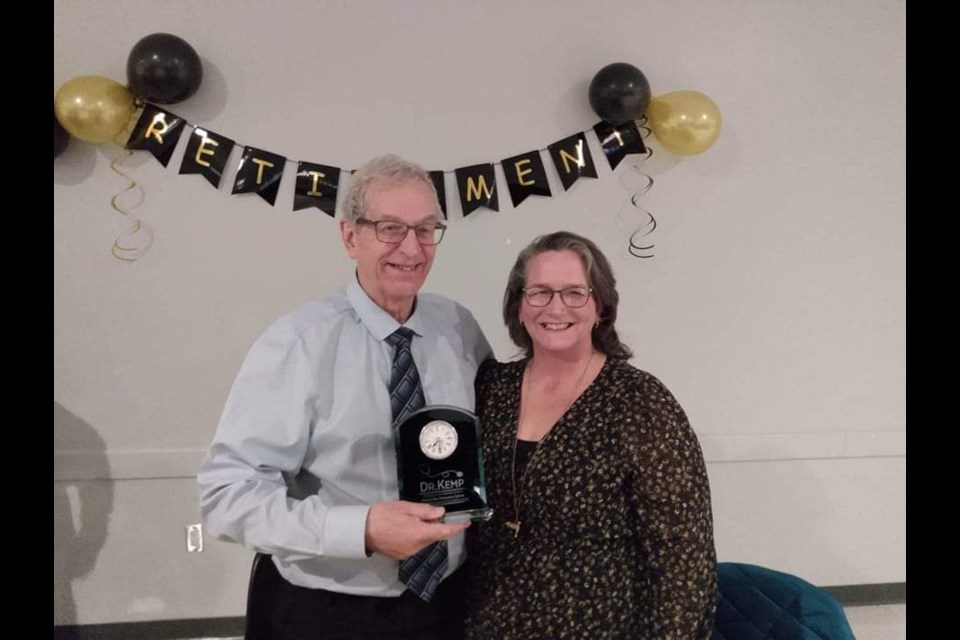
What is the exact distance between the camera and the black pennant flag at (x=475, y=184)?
2.59 m

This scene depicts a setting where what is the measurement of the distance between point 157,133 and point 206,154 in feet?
0.57

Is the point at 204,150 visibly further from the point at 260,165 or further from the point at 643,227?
the point at 643,227

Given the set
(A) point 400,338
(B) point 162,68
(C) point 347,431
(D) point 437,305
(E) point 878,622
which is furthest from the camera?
(E) point 878,622

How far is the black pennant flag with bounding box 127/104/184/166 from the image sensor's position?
7.84 feet

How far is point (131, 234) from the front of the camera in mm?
2484

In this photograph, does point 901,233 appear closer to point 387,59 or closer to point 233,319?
point 387,59

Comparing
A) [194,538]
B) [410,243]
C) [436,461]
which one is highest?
[410,243]

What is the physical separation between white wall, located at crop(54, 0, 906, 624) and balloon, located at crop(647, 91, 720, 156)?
0.17m

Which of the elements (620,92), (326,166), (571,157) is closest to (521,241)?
(571,157)

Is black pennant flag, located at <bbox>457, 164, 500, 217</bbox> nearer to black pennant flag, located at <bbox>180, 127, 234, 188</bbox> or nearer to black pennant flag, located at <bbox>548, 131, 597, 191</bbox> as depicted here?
black pennant flag, located at <bbox>548, 131, 597, 191</bbox>

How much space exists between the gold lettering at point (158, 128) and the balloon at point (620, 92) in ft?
5.14

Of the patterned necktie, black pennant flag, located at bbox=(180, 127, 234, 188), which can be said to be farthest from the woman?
black pennant flag, located at bbox=(180, 127, 234, 188)

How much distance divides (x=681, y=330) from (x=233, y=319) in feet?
5.88
